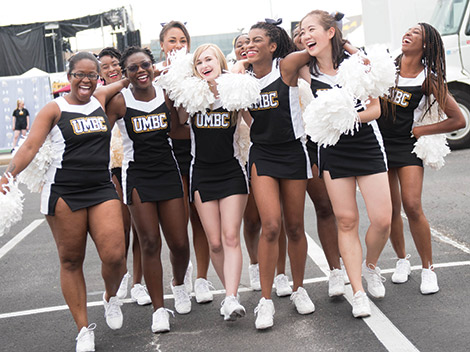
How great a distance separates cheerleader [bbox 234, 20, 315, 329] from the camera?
16.2 feet

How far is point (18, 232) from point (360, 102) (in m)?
6.38

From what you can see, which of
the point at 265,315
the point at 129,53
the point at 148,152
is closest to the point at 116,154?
the point at 148,152

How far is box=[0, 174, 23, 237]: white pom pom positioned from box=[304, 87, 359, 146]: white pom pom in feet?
6.33

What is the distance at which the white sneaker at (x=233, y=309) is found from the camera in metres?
4.75

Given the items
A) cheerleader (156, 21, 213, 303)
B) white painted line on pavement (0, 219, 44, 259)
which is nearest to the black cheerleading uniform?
white painted line on pavement (0, 219, 44, 259)

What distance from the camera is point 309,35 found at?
4895 millimetres

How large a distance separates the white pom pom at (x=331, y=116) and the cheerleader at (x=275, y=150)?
26cm

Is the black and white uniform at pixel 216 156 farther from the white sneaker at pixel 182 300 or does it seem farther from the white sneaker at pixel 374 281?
the white sneaker at pixel 374 281

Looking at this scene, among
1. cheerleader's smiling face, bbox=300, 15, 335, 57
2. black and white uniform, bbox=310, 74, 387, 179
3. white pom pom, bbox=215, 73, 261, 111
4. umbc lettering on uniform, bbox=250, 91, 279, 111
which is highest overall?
cheerleader's smiling face, bbox=300, 15, 335, 57

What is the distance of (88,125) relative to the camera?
4.62 m

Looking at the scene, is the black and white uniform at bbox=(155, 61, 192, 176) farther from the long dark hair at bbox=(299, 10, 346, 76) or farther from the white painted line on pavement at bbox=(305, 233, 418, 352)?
the white painted line on pavement at bbox=(305, 233, 418, 352)

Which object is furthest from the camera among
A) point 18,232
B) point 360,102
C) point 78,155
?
point 18,232

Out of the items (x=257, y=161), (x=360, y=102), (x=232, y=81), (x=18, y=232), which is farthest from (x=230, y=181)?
(x=18, y=232)

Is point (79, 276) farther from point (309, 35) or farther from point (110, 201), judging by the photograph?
point (309, 35)
